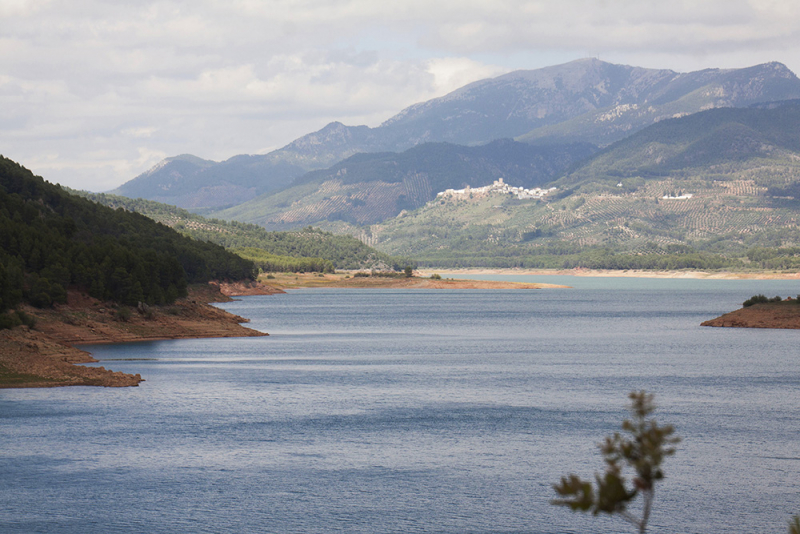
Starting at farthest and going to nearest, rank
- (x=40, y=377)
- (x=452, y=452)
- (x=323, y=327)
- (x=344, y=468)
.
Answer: (x=323, y=327)
(x=40, y=377)
(x=452, y=452)
(x=344, y=468)

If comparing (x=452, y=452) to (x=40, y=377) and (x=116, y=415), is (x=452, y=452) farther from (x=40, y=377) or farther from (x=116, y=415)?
(x=40, y=377)

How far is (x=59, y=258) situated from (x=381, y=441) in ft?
221

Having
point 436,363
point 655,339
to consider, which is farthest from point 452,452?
point 655,339

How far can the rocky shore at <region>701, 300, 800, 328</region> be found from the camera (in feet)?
417

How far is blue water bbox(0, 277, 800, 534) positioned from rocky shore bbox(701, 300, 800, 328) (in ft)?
101

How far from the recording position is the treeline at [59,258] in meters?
93.8

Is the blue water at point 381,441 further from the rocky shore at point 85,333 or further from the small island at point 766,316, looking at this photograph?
the small island at point 766,316

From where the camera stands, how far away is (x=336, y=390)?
6869cm

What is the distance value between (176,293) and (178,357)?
32048 millimetres

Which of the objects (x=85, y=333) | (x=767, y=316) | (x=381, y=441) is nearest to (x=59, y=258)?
(x=85, y=333)

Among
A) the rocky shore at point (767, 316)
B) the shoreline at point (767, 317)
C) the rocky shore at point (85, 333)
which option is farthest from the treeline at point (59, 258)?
the rocky shore at point (767, 316)

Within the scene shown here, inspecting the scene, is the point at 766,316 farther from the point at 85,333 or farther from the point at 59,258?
the point at 59,258

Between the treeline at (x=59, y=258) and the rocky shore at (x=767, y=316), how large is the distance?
8212 cm

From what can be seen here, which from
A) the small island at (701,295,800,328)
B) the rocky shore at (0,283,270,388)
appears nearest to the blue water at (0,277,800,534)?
the rocky shore at (0,283,270,388)
